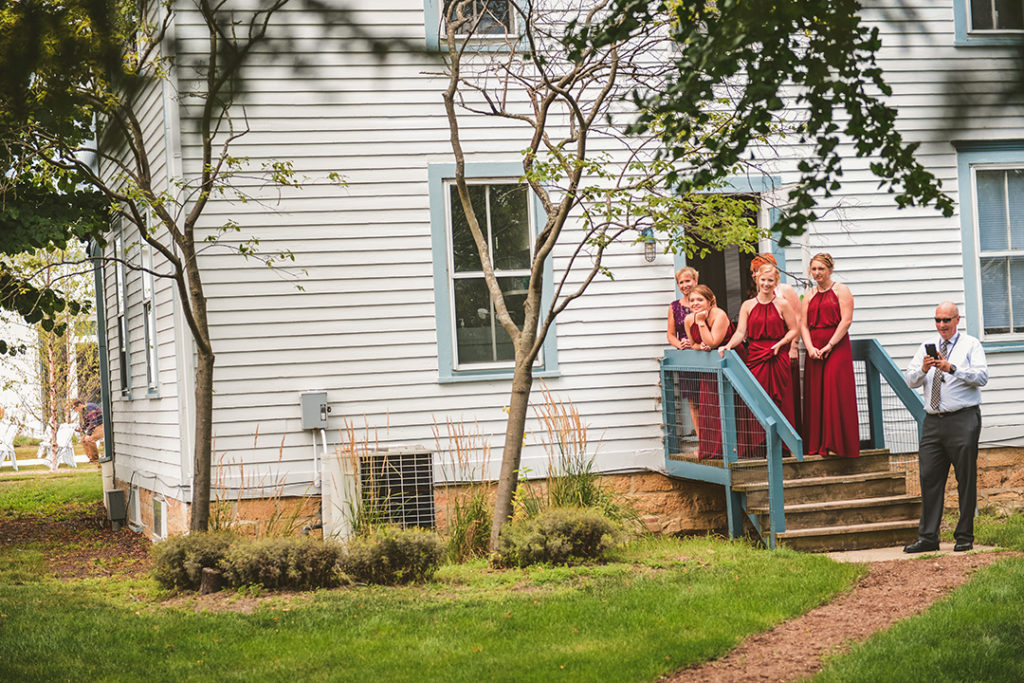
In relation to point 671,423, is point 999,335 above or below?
above

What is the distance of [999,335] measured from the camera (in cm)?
1055

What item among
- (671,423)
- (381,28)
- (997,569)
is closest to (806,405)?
(671,423)

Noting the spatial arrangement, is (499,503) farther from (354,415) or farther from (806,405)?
(806,405)

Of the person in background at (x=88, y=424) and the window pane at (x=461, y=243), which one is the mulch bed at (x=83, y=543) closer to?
the window pane at (x=461, y=243)

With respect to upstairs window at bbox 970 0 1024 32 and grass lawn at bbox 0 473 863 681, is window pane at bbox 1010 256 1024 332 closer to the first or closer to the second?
grass lawn at bbox 0 473 863 681

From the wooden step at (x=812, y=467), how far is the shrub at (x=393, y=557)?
2.70m

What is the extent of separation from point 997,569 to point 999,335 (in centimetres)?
409

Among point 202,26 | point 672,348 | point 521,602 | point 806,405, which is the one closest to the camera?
point 202,26

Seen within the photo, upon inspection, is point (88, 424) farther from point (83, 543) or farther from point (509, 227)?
point (509, 227)

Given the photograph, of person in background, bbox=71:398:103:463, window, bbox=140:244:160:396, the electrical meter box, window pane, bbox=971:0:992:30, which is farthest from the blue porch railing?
person in background, bbox=71:398:103:463

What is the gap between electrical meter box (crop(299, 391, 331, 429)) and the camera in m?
9.19

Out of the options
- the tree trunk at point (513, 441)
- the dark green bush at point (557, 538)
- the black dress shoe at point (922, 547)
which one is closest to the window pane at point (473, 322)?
the tree trunk at point (513, 441)

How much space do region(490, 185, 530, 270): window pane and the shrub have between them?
3116 millimetres

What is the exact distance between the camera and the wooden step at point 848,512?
8359mm
